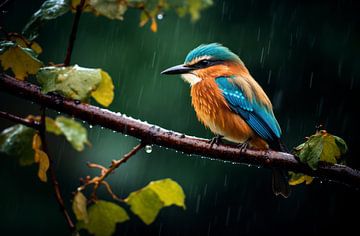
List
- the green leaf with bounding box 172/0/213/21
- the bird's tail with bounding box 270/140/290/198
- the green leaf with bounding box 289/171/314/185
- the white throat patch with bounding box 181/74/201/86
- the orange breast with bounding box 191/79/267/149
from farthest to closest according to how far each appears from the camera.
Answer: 1. the white throat patch with bounding box 181/74/201/86
2. the orange breast with bounding box 191/79/267/149
3. the bird's tail with bounding box 270/140/290/198
4. the green leaf with bounding box 172/0/213/21
5. the green leaf with bounding box 289/171/314/185

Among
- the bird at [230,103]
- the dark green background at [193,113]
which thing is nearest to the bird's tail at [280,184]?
the bird at [230,103]

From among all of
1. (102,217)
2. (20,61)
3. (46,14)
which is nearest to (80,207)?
(102,217)

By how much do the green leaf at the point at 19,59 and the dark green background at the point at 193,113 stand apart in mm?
3469

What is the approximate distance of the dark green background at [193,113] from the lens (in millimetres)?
5293

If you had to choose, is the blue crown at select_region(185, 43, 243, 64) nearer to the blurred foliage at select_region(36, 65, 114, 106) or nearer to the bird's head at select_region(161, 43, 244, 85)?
the bird's head at select_region(161, 43, 244, 85)

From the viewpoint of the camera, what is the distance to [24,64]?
5.32 ft

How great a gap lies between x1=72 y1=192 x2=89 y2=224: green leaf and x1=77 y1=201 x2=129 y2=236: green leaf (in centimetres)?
4

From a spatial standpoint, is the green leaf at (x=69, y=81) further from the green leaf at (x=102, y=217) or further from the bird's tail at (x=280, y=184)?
the bird's tail at (x=280, y=184)

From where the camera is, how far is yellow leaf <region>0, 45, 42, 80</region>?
5.19 ft

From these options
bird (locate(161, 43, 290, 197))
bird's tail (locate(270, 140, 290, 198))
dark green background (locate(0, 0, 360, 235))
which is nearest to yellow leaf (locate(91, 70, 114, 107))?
bird (locate(161, 43, 290, 197))

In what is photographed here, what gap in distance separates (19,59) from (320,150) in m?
0.96

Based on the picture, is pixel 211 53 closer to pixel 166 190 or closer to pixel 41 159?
pixel 166 190

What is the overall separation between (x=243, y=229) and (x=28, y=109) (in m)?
2.99

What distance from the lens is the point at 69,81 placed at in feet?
4.91
